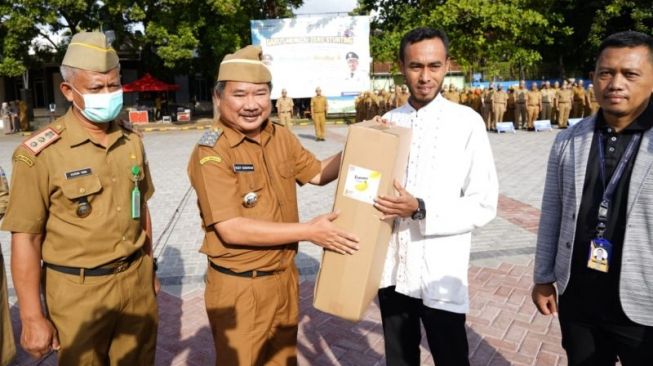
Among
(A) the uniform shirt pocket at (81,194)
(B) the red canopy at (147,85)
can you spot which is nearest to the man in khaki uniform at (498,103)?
(B) the red canopy at (147,85)

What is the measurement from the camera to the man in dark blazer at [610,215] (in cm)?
191

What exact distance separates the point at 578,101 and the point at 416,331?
1969cm

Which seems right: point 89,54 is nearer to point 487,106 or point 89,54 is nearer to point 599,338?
point 599,338

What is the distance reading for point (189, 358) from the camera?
11.2ft

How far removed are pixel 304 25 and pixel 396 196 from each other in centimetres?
2010

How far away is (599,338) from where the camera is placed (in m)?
2.11

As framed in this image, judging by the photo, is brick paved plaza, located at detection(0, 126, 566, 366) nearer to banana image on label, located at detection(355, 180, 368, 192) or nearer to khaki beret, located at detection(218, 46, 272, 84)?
banana image on label, located at detection(355, 180, 368, 192)

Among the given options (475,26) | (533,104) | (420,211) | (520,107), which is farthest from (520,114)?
(420,211)

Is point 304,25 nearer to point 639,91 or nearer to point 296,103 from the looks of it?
point 296,103

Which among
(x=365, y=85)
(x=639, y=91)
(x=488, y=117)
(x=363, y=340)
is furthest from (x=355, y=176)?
(x=365, y=85)

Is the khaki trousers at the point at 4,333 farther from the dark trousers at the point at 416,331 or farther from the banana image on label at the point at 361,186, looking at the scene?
the banana image on label at the point at 361,186

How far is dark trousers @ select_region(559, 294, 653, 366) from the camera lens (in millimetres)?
1963

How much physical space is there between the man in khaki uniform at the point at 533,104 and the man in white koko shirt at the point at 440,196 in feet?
56.6

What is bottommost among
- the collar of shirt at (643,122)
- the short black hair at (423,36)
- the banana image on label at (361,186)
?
the banana image on label at (361,186)
